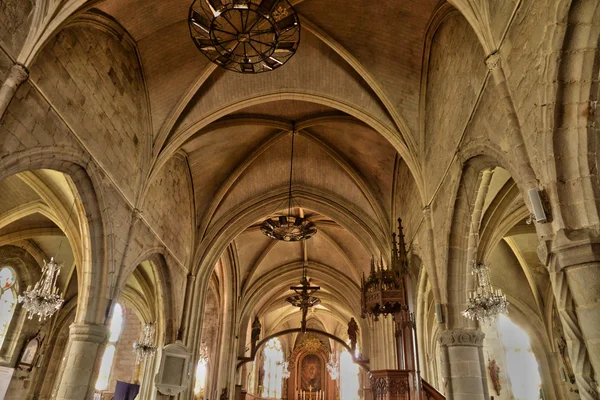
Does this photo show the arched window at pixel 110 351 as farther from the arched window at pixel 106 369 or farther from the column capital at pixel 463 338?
the column capital at pixel 463 338

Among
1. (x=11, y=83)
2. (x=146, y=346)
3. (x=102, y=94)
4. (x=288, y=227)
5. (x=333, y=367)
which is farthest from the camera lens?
(x=333, y=367)

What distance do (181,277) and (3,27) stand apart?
1002 cm

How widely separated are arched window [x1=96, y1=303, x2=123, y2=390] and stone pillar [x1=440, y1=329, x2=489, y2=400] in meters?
17.8

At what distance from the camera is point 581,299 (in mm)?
4258

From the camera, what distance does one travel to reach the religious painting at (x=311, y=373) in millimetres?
37094

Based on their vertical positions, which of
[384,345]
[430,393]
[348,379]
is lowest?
[430,393]

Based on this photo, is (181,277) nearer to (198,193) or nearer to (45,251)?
(198,193)

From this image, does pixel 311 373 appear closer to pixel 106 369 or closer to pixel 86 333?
pixel 106 369

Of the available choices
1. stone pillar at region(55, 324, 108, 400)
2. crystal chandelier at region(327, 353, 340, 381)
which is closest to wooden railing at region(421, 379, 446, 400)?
stone pillar at region(55, 324, 108, 400)

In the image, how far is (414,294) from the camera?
1432cm

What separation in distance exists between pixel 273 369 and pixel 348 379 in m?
6.74

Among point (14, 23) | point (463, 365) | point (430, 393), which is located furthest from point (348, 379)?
point (14, 23)

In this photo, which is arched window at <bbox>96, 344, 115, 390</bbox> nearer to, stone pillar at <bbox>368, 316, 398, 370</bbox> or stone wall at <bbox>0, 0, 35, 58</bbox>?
stone pillar at <bbox>368, 316, 398, 370</bbox>

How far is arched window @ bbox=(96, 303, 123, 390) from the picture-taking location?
69.9 ft
